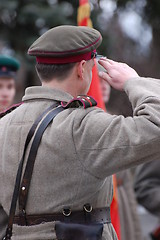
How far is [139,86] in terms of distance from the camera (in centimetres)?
223

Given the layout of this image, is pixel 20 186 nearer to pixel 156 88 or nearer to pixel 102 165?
pixel 102 165

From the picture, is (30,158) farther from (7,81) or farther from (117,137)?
(7,81)

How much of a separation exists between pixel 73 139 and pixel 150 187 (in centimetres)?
303

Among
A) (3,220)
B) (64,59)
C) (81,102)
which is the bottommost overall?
Result: (3,220)

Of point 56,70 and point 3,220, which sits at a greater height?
point 56,70

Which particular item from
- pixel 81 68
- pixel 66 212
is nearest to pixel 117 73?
pixel 81 68

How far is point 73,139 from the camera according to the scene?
2156mm

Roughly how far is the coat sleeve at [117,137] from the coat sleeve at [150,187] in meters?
2.89

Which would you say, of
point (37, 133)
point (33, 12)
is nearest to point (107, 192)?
point (37, 133)

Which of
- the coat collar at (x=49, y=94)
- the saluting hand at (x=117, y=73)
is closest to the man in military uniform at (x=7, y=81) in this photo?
the coat collar at (x=49, y=94)

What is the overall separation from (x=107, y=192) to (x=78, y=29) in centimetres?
76

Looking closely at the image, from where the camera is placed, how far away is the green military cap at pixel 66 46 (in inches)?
90.7

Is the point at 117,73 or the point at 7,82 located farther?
the point at 7,82

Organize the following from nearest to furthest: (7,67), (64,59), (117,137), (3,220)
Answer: (117,137) → (64,59) → (3,220) → (7,67)
